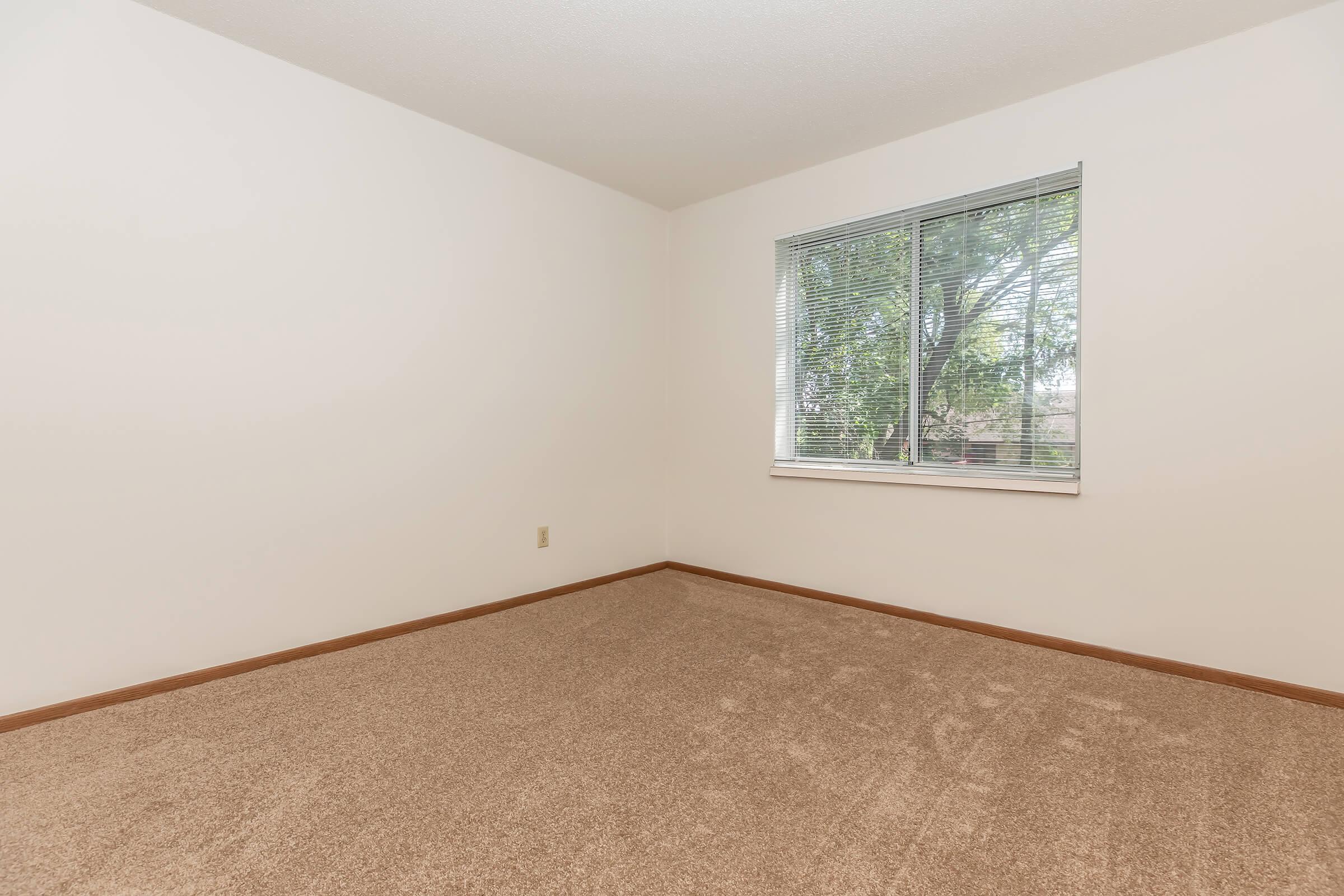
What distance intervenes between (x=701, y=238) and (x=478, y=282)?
1605mm

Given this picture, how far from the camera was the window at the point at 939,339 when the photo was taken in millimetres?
2852

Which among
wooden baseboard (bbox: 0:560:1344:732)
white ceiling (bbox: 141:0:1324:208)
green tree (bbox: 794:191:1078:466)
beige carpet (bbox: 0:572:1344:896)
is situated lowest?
beige carpet (bbox: 0:572:1344:896)

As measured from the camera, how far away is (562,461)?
3756 mm

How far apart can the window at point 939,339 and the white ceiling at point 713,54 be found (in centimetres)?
51

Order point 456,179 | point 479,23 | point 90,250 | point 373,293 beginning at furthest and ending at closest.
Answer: point 456,179, point 373,293, point 479,23, point 90,250

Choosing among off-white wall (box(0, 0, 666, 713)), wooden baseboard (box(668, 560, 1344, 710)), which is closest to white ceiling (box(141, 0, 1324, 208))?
off-white wall (box(0, 0, 666, 713))

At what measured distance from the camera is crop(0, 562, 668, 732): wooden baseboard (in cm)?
207

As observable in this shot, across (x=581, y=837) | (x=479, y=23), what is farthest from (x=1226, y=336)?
(x=479, y=23)

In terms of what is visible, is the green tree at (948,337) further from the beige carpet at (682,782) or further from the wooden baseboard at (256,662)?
the wooden baseboard at (256,662)

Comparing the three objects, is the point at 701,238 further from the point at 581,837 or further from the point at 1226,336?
the point at 581,837

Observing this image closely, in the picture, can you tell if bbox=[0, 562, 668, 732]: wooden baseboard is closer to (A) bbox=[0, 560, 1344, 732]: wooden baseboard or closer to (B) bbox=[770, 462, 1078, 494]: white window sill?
(A) bbox=[0, 560, 1344, 732]: wooden baseboard

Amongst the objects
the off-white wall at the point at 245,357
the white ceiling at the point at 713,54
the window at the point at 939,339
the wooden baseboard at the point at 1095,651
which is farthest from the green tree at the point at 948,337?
the off-white wall at the point at 245,357

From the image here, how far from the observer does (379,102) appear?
291 cm

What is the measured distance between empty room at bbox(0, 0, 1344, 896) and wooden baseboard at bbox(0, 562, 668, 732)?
0.06ft
